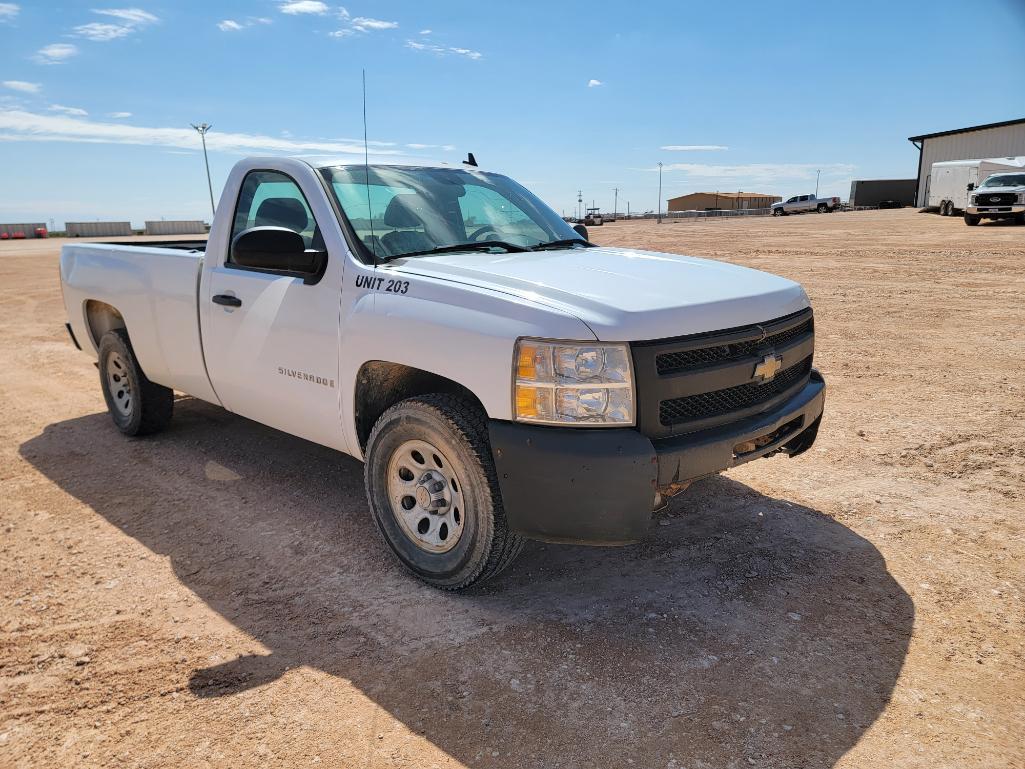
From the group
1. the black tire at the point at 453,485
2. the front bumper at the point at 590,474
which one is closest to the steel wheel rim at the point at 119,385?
the black tire at the point at 453,485

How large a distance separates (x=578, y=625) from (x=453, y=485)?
807 mm

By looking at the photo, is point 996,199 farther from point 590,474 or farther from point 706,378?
point 590,474

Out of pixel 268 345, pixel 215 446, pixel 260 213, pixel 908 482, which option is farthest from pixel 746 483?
pixel 215 446

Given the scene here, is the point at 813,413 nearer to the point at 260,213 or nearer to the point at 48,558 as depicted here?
the point at 260,213

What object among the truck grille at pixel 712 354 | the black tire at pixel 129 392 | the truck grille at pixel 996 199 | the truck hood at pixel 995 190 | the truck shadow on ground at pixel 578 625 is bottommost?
the truck shadow on ground at pixel 578 625

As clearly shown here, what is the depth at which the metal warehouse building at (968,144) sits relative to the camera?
136 ft

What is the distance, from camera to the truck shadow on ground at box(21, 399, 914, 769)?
2.56 metres

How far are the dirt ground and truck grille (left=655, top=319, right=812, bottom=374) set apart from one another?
1.11m

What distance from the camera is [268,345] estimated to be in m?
4.04

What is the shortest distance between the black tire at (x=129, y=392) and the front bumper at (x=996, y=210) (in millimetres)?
27237

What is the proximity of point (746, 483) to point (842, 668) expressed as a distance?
1946 millimetres

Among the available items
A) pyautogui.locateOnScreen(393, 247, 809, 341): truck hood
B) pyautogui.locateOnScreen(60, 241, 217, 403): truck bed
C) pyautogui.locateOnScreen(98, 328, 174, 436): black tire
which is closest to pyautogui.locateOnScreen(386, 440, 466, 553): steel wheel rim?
pyautogui.locateOnScreen(393, 247, 809, 341): truck hood

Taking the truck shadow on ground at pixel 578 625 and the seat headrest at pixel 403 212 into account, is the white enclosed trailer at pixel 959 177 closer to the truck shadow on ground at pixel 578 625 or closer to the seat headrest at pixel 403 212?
the truck shadow on ground at pixel 578 625

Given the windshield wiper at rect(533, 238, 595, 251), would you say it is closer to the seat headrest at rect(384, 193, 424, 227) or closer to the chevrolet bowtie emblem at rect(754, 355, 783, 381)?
the seat headrest at rect(384, 193, 424, 227)
